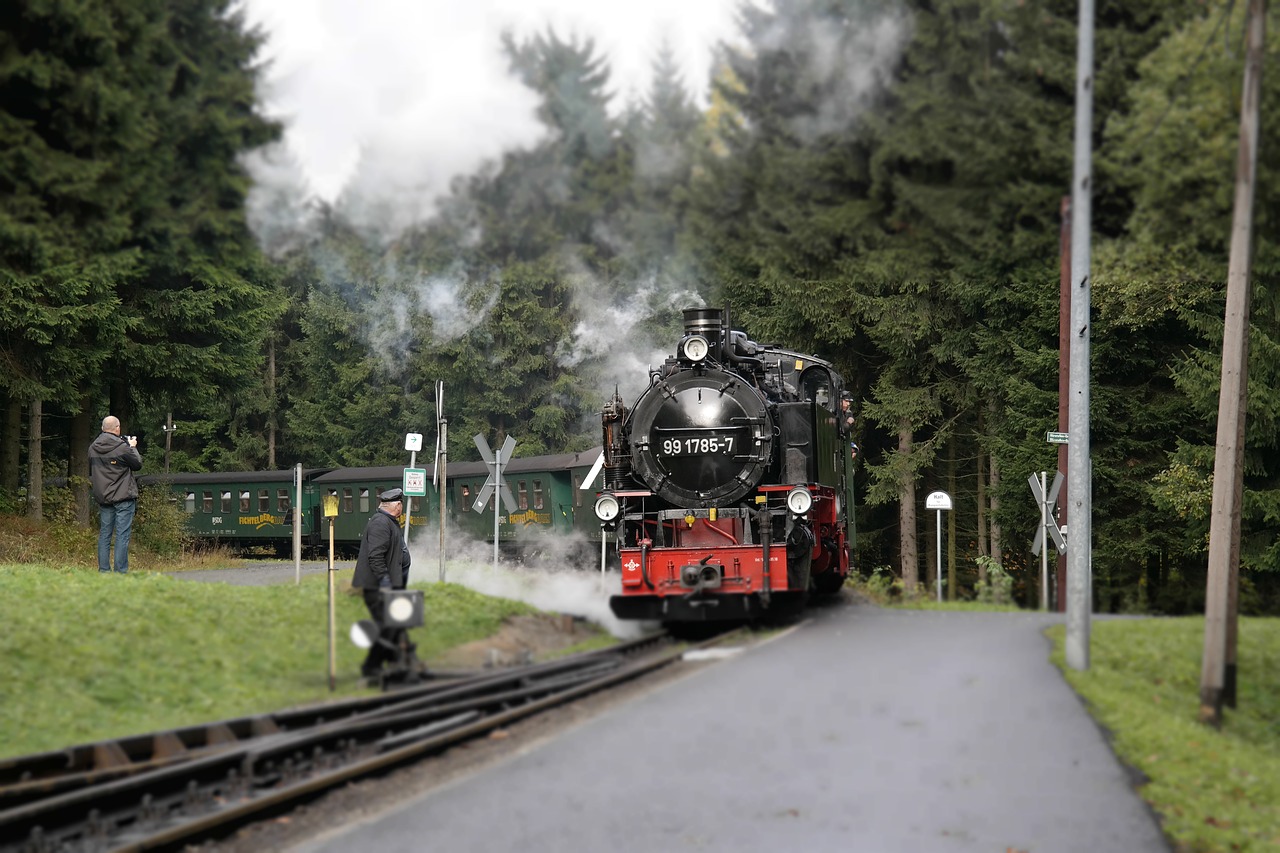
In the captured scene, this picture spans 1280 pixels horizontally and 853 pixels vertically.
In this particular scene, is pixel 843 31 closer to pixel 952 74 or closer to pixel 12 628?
pixel 952 74

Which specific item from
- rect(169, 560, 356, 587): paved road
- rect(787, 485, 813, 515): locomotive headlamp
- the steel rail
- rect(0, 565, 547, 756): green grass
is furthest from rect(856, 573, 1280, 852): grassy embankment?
rect(169, 560, 356, 587): paved road

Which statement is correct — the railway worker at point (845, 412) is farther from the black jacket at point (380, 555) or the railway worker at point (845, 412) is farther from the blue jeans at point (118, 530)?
the blue jeans at point (118, 530)

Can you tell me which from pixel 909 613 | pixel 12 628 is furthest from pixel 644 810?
pixel 909 613

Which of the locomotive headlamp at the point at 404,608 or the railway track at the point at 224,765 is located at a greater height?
the locomotive headlamp at the point at 404,608

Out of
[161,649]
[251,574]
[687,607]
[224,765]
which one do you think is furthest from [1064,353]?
[224,765]

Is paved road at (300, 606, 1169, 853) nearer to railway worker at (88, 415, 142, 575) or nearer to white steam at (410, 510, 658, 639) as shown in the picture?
white steam at (410, 510, 658, 639)

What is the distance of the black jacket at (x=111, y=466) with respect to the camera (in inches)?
640

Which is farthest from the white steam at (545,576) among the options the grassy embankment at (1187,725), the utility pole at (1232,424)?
the utility pole at (1232,424)

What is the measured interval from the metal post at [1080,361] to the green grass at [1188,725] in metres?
0.52

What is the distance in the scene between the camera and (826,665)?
12.1 metres

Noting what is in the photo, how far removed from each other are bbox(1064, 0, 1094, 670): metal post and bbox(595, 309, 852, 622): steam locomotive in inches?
140

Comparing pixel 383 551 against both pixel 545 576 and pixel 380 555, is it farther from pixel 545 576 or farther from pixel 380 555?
pixel 545 576

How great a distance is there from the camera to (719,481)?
16.0m

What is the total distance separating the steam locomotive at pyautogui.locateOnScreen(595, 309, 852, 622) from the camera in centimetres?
1512
